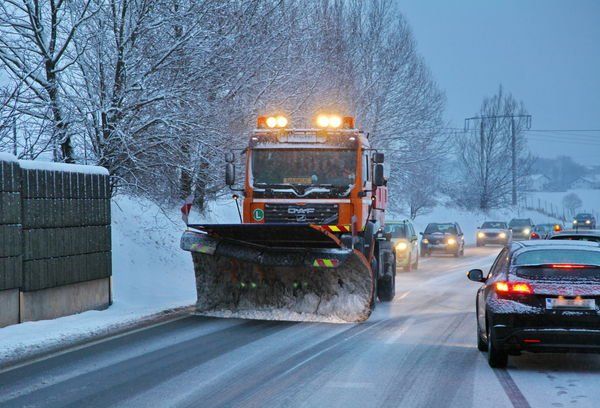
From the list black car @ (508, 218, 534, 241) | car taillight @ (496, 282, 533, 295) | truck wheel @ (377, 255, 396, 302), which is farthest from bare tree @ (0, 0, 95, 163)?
black car @ (508, 218, 534, 241)

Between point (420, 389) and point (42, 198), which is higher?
point (42, 198)

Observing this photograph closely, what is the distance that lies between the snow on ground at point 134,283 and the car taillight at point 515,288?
5.54 meters

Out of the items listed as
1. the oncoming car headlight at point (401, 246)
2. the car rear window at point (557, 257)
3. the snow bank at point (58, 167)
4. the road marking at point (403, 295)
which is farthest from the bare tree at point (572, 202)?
the car rear window at point (557, 257)

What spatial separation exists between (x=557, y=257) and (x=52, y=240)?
782 cm

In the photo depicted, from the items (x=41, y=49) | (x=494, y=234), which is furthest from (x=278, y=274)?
(x=494, y=234)

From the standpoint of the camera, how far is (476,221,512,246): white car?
48844mm

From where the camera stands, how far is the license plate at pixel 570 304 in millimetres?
9547

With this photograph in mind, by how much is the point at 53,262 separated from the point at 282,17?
42.1 feet

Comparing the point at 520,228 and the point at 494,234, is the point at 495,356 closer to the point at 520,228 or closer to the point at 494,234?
the point at 494,234

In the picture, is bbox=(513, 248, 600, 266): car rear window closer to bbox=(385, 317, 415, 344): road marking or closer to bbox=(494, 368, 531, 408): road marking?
bbox=(494, 368, 531, 408): road marking

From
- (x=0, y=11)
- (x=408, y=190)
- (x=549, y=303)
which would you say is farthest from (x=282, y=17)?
(x=408, y=190)

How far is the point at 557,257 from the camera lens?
1019 cm

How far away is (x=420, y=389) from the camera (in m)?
8.67

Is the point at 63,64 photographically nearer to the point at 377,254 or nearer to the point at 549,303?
the point at 377,254
